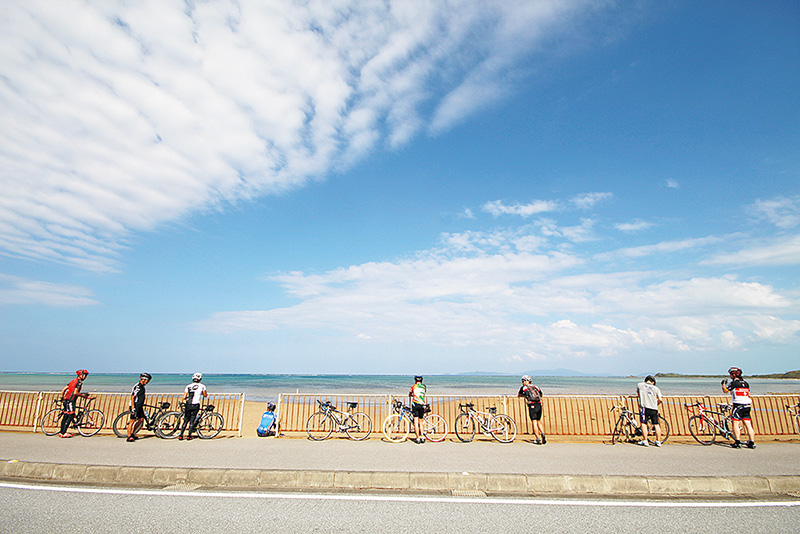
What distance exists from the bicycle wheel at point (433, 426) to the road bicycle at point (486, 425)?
0.41m

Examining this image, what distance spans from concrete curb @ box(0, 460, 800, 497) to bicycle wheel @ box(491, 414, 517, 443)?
4969mm

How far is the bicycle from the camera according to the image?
1188 cm

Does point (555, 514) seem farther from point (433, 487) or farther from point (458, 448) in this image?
point (458, 448)

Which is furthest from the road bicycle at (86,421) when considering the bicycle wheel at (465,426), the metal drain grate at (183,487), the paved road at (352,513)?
the bicycle wheel at (465,426)

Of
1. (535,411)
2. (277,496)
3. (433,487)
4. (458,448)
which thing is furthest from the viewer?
(535,411)

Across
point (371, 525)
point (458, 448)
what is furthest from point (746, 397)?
point (371, 525)

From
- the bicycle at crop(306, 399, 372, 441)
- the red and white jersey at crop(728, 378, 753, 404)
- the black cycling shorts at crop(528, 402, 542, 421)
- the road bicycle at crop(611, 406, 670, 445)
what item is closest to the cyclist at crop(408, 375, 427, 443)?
the bicycle at crop(306, 399, 372, 441)

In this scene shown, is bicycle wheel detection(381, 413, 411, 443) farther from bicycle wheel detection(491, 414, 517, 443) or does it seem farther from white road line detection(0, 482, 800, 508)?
white road line detection(0, 482, 800, 508)

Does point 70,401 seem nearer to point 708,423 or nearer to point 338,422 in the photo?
point 338,422

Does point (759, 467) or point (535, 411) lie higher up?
point (535, 411)

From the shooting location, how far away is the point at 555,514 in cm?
539

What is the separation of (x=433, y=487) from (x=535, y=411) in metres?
5.68

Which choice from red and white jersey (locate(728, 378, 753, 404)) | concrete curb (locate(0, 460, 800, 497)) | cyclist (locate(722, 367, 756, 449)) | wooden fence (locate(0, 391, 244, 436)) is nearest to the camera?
concrete curb (locate(0, 460, 800, 497))

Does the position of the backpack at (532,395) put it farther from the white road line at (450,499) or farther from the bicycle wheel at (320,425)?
the bicycle wheel at (320,425)
